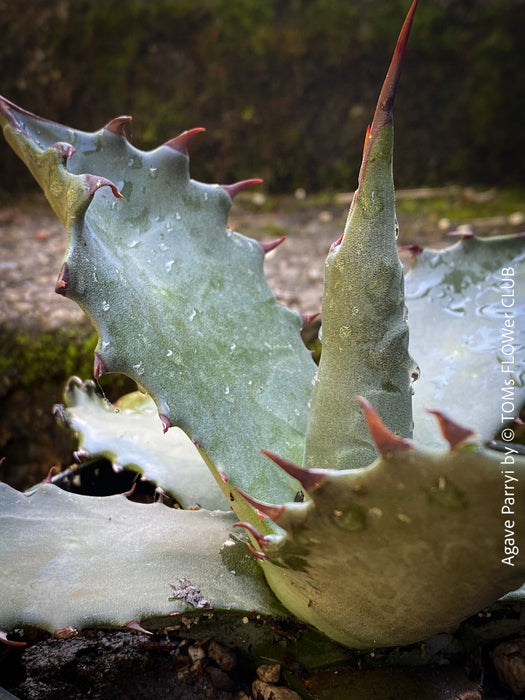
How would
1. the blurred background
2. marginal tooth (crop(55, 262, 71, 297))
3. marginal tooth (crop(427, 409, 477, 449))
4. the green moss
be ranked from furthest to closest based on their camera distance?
the blurred background, the green moss, marginal tooth (crop(55, 262, 71, 297)), marginal tooth (crop(427, 409, 477, 449))

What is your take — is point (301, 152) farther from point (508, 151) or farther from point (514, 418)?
point (514, 418)

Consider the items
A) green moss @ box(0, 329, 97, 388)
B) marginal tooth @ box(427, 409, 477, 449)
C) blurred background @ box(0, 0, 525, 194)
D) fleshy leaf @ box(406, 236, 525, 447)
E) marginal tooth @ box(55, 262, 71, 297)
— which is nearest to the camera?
marginal tooth @ box(427, 409, 477, 449)

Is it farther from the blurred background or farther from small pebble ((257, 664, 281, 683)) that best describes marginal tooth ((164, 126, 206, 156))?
the blurred background

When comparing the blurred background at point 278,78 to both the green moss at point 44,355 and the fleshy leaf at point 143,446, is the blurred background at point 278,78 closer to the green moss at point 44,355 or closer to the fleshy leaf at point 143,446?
the green moss at point 44,355

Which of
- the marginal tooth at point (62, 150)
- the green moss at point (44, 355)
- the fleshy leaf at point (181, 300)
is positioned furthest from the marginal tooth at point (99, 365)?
the green moss at point (44, 355)

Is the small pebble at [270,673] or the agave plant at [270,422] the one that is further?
the small pebble at [270,673]

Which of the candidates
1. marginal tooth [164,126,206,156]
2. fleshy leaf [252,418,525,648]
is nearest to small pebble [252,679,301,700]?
fleshy leaf [252,418,525,648]
